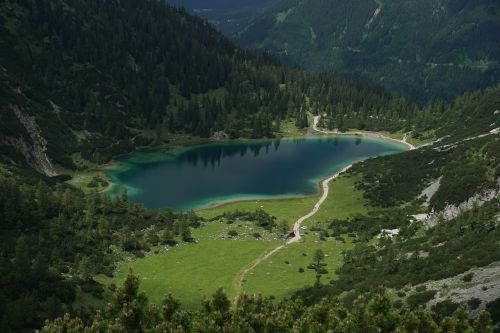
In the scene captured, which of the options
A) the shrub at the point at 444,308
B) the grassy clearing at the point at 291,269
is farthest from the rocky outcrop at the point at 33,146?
the shrub at the point at 444,308

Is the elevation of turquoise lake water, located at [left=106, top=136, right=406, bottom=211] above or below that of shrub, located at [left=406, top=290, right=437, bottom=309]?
below

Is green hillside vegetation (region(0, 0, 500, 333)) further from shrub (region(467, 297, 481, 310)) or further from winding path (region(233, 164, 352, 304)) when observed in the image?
winding path (region(233, 164, 352, 304))

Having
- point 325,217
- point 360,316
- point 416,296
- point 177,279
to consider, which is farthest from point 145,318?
point 325,217

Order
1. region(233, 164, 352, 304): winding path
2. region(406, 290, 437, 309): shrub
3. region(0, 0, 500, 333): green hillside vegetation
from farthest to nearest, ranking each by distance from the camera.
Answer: region(233, 164, 352, 304): winding path < region(406, 290, 437, 309): shrub < region(0, 0, 500, 333): green hillside vegetation

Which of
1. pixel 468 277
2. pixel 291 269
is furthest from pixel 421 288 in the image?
pixel 291 269

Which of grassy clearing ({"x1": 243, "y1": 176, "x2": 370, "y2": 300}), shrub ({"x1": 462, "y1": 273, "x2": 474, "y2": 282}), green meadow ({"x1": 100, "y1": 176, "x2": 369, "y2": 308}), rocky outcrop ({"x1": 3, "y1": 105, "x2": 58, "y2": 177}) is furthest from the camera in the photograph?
rocky outcrop ({"x1": 3, "y1": 105, "x2": 58, "y2": 177})

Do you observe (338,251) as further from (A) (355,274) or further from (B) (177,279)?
(B) (177,279)

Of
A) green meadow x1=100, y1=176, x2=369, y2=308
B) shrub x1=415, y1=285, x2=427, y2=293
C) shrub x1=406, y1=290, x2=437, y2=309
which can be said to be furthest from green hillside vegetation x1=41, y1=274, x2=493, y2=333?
green meadow x1=100, y1=176, x2=369, y2=308
